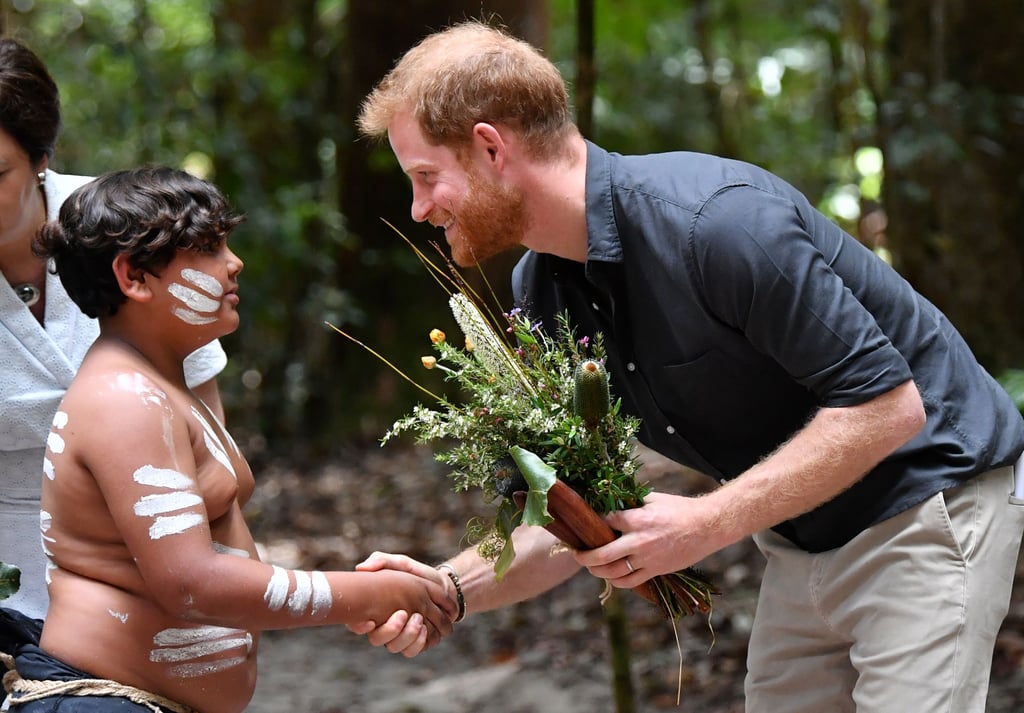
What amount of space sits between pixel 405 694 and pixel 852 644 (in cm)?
304

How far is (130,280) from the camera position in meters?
2.27

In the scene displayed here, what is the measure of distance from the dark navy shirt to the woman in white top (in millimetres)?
1163

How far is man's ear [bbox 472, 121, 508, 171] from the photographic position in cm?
250

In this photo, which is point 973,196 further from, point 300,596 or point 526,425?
point 300,596

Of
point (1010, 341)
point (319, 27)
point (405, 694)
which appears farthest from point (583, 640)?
point (319, 27)

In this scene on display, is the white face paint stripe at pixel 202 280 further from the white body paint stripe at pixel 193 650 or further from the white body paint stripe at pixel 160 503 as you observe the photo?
the white body paint stripe at pixel 193 650

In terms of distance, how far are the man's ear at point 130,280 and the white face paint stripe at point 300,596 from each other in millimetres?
636

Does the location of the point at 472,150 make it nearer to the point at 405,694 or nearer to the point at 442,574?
the point at 442,574

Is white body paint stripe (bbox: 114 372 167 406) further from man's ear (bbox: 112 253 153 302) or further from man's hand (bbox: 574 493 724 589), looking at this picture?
man's hand (bbox: 574 493 724 589)

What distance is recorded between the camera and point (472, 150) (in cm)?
253

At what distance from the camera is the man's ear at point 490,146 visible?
250 centimetres

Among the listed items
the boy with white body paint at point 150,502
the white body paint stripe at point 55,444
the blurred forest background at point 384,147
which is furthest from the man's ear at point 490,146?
the blurred forest background at point 384,147

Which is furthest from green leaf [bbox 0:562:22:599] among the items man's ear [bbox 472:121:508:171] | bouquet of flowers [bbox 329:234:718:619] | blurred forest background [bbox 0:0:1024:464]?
blurred forest background [bbox 0:0:1024:464]

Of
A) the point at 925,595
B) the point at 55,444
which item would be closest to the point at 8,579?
the point at 55,444
